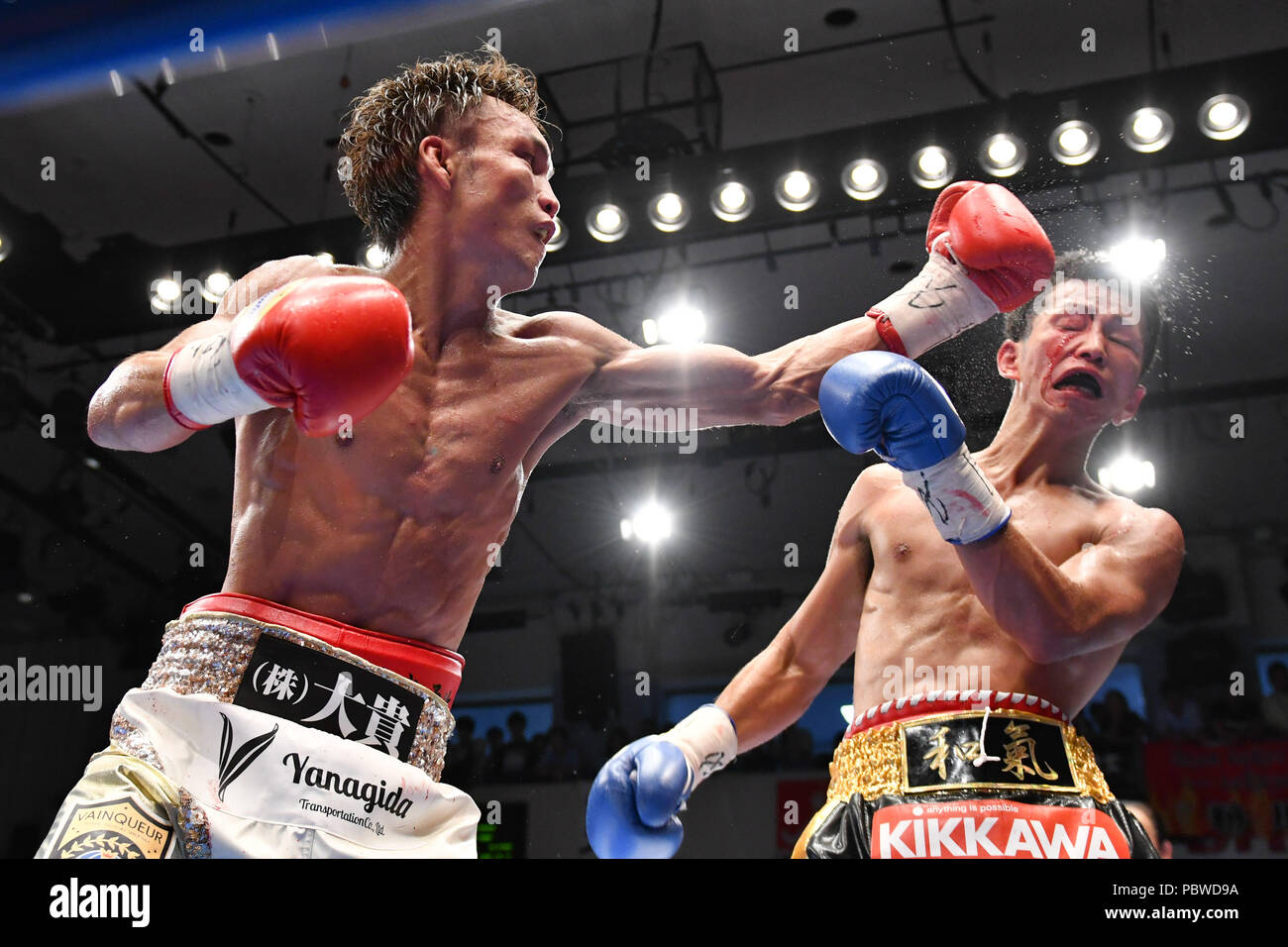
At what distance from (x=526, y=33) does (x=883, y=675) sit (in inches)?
106

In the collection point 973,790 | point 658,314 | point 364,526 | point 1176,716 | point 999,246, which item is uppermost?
point 658,314

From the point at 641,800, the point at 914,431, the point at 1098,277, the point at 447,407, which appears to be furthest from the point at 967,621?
the point at 447,407

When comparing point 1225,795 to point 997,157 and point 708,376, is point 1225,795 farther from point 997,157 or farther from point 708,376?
point 708,376

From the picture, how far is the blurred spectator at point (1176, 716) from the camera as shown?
15.0 ft

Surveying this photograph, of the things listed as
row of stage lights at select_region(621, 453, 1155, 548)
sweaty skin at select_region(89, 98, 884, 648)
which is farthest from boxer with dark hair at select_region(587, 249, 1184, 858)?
row of stage lights at select_region(621, 453, 1155, 548)

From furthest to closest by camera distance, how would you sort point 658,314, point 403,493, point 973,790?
point 658,314, point 973,790, point 403,493

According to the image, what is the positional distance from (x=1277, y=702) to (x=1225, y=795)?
458 millimetres

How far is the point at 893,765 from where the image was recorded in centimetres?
200

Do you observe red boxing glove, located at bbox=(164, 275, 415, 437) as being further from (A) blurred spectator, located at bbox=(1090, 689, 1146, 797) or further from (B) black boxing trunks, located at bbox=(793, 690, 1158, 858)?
(A) blurred spectator, located at bbox=(1090, 689, 1146, 797)

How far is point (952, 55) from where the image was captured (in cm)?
376

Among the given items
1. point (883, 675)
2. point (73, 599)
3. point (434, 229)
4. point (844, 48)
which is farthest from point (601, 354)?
point (73, 599)

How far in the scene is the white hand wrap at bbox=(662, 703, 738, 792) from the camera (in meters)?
2.19

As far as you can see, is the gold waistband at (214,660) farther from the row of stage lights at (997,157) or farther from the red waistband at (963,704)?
the row of stage lights at (997,157)

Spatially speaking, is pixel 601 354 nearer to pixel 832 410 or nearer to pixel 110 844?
pixel 832 410
